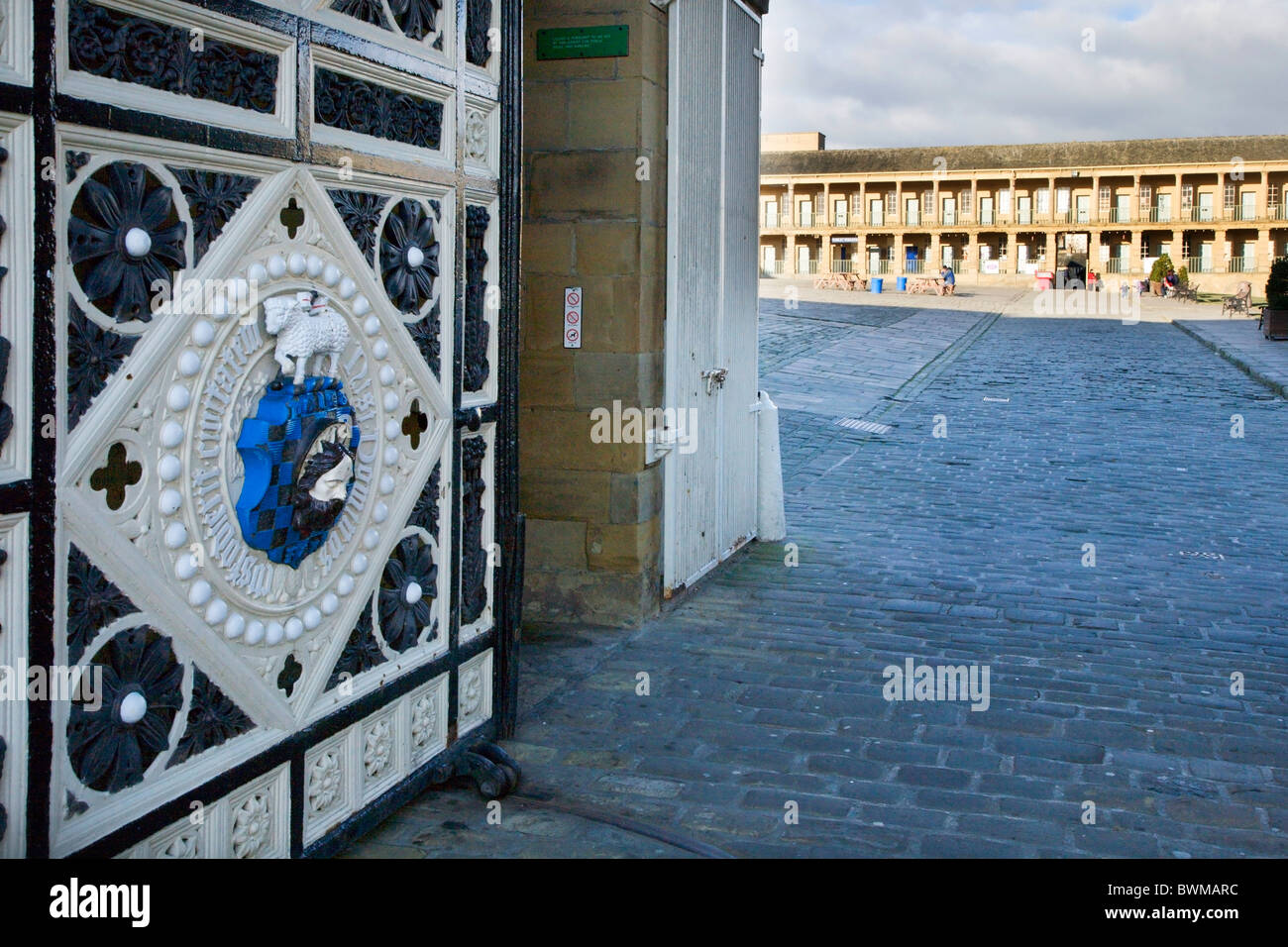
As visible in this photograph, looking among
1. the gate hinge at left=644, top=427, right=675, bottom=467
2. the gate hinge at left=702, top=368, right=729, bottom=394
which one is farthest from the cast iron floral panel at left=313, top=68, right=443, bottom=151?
the gate hinge at left=702, top=368, right=729, bottom=394

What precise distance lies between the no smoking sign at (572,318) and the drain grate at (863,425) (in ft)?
31.1

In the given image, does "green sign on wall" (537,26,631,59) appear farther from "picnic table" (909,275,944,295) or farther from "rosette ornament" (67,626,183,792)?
"picnic table" (909,275,944,295)

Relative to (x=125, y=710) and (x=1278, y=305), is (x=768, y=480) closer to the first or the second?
(x=125, y=710)

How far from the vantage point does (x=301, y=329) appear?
3.70 metres

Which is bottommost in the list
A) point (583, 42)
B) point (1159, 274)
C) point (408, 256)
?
point (408, 256)

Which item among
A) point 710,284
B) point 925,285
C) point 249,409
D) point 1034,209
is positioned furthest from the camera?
point 1034,209

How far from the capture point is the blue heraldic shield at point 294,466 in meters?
3.61

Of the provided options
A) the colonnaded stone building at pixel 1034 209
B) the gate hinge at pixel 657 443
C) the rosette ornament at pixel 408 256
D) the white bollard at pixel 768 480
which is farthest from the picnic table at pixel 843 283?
the rosette ornament at pixel 408 256

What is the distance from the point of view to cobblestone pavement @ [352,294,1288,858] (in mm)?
4512

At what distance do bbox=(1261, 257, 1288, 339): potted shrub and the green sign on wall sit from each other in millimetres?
25889

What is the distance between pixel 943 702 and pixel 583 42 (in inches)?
157

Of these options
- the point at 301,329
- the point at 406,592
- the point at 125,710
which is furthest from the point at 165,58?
the point at 406,592

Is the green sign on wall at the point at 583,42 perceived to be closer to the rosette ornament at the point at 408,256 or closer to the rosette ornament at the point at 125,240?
the rosette ornament at the point at 408,256
